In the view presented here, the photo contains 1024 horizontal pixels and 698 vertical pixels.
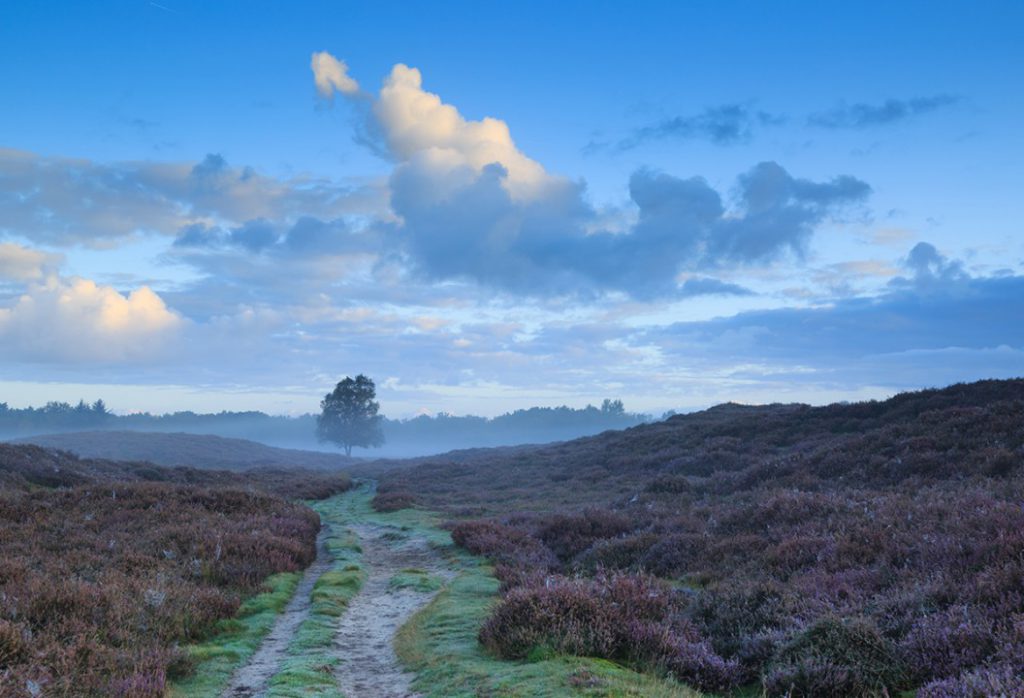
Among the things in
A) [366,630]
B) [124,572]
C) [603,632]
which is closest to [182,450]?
[124,572]

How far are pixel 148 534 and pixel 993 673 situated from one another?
19.8 metres

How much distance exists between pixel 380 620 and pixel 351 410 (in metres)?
125

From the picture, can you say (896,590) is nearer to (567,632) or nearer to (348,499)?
(567,632)

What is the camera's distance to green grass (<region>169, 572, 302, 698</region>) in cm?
919

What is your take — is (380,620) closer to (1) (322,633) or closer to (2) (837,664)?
(1) (322,633)

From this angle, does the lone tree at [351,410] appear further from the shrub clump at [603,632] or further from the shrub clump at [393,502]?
the shrub clump at [603,632]

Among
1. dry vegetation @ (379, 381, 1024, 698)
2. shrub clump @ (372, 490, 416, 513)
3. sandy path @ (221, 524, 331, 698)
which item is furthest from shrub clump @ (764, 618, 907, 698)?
shrub clump @ (372, 490, 416, 513)

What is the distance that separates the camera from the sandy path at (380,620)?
9.34 meters

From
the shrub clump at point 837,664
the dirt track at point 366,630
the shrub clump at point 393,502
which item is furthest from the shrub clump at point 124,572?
the shrub clump at point 837,664

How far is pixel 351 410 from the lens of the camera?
13438cm

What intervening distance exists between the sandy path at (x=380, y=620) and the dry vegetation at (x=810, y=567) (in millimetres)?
1643

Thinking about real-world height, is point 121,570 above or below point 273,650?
above

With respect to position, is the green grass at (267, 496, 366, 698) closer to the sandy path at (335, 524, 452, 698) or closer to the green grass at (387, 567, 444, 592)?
the sandy path at (335, 524, 452, 698)

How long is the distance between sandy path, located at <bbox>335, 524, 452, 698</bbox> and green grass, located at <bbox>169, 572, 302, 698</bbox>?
153cm
